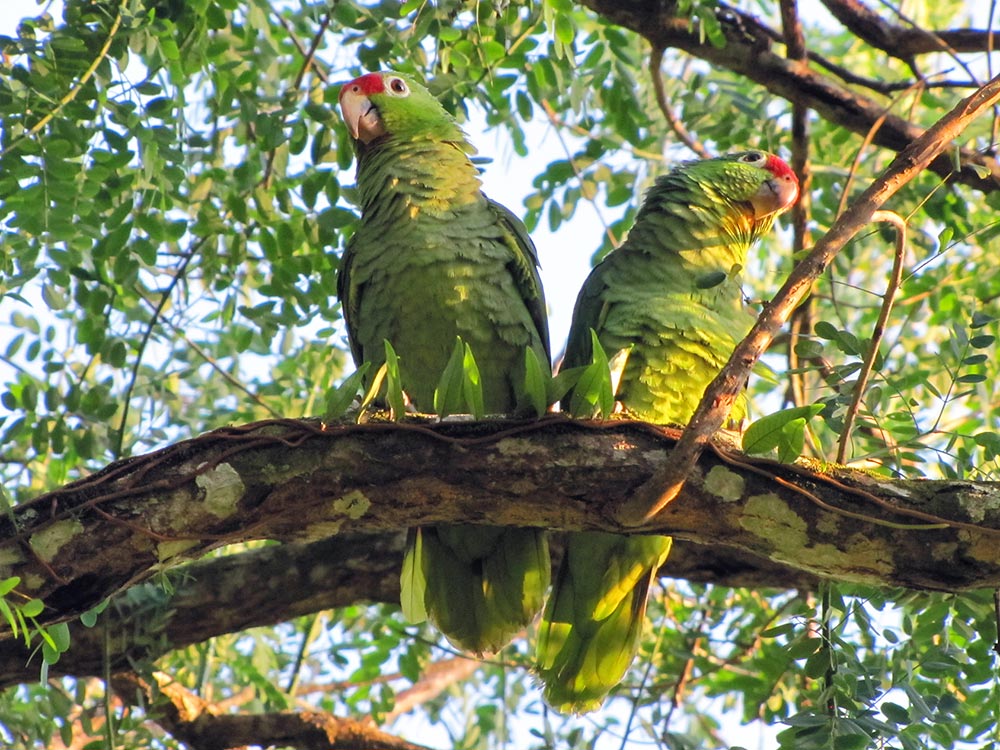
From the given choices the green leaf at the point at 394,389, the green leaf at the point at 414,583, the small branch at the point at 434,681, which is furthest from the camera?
the small branch at the point at 434,681

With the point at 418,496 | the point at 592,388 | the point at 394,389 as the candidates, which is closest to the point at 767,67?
the point at 592,388

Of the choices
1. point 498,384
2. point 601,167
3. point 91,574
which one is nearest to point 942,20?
point 601,167

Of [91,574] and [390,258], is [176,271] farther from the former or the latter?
[91,574]

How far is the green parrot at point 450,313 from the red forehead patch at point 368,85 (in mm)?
194

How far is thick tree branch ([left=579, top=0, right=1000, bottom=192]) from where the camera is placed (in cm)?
336

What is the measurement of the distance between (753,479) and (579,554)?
2.75 ft

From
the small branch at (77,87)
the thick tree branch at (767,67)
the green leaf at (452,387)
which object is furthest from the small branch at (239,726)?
the thick tree branch at (767,67)

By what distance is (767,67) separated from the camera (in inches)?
135

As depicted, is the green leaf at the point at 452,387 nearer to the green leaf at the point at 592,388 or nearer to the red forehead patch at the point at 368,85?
the green leaf at the point at 592,388

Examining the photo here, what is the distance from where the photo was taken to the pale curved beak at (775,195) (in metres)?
3.08

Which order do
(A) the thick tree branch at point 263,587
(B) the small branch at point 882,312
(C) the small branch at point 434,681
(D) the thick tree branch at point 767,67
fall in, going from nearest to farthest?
(B) the small branch at point 882,312 < (A) the thick tree branch at point 263,587 < (D) the thick tree branch at point 767,67 < (C) the small branch at point 434,681

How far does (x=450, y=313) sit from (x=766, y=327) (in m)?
1.11

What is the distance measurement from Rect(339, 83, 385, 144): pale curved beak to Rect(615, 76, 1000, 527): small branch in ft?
5.60

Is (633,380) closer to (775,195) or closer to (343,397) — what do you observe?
(775,195)
